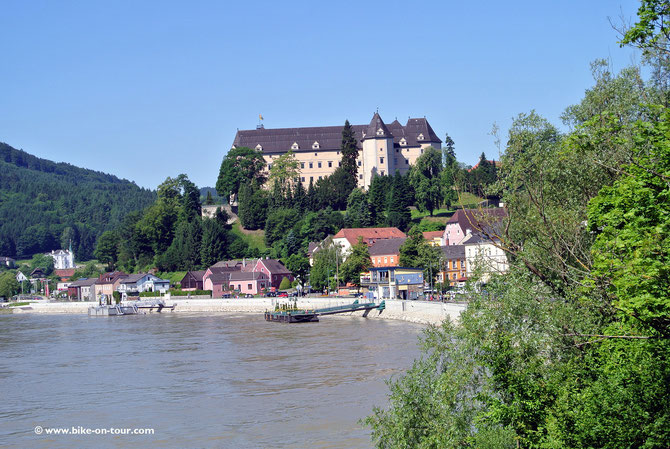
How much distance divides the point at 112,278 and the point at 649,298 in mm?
109212

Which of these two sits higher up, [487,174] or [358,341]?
[487,174]

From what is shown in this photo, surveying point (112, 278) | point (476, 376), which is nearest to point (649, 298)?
point (476, 376)

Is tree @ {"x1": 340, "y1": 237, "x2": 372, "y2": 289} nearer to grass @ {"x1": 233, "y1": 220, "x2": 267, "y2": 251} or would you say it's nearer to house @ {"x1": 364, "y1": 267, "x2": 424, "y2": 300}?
house @ {"x1": 364, "y1": 267, "x2": 424, "y2": 300}

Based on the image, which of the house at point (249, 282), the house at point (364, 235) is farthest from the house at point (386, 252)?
the house at point (249, 282)

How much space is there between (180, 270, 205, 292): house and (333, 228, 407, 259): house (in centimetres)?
1906

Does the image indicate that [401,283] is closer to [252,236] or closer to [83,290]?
[252,236]

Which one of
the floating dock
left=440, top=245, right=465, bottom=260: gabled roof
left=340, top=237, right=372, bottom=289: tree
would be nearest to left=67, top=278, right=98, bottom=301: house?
left=340, top=237, right=372, bottom=289: tree

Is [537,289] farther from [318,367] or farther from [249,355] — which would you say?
[249,355]

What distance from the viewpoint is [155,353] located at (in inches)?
1654

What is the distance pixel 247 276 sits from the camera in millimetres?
99188

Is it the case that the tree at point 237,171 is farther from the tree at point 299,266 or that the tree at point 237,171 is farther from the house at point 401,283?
the house at point 401,283

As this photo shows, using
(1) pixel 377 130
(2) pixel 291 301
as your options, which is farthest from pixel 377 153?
(2) pixel 291 301

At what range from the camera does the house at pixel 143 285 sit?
4232 inches

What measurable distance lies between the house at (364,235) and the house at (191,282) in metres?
19.1
